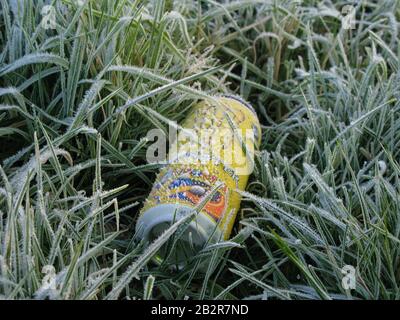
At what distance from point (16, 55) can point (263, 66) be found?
689mm

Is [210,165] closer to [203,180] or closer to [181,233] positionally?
[203,180]

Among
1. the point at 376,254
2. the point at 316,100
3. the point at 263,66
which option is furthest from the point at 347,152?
the point at 263,66

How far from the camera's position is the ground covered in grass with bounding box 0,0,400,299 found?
1.08m

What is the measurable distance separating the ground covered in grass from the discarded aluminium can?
0.14 ft

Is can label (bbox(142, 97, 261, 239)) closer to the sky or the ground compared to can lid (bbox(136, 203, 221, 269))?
closer to the sky

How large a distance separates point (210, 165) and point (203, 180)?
0.04m

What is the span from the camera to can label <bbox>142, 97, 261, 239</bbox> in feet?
3.93

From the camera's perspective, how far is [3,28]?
1475 millimetres

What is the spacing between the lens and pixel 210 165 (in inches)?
49.4

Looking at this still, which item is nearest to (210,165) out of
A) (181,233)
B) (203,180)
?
(203,180)

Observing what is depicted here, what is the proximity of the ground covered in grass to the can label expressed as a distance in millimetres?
50

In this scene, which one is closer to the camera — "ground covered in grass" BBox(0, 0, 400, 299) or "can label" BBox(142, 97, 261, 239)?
"ground covered in grass" BBox(0, 0, 400, 299)

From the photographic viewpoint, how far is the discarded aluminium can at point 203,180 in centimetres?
117
